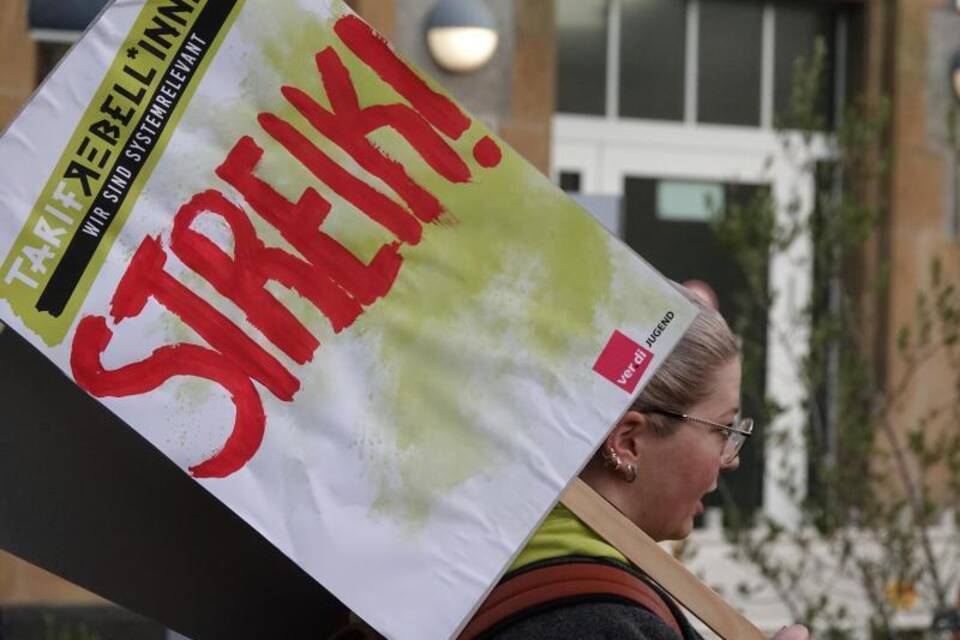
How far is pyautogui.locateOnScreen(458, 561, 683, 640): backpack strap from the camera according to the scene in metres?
2.26

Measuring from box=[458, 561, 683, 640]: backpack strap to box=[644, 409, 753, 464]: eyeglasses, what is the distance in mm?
283

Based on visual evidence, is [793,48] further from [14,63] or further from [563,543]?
[563,543]

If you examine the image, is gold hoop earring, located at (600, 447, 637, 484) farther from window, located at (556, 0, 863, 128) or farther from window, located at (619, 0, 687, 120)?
window, located at (619, 0, 687, 120)

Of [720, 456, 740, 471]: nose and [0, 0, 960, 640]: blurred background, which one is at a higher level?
[0, 0, 960, 640]: blurred background

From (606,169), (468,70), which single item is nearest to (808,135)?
(468,70)

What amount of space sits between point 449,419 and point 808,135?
14.7 feet

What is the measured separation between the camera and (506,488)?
2.29m

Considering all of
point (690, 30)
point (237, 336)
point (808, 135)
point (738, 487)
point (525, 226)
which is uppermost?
point (690, 30)

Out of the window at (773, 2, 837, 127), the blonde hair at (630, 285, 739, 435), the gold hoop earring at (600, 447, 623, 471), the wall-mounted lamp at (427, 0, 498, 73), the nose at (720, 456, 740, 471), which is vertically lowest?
A: the nose at (720, 456, 740, 471)

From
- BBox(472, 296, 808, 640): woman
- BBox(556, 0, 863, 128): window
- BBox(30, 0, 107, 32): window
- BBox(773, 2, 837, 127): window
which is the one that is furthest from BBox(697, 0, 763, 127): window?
BBox(472, 296, 808, 640): woman

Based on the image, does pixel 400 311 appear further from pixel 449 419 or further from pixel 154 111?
pixel 154 111

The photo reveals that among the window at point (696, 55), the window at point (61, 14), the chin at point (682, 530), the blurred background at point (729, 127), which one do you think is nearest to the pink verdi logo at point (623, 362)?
the chin at point (682, 530)

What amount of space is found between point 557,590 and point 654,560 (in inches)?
6.0

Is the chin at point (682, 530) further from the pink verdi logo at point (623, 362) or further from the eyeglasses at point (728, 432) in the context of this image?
the pink verdi logo at point (623, 362)
